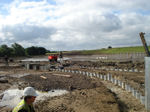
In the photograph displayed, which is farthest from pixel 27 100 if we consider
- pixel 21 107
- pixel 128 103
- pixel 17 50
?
pixel 17 50

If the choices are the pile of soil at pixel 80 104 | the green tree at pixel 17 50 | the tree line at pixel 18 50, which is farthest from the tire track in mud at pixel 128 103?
the green tree at pixel 17 50

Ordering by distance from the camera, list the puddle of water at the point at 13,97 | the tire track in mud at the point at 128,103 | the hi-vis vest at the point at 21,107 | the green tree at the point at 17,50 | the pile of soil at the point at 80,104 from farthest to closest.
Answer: the green tree at the point at 17,50
the puddle of water at the point at 13,97
the tire track in mud at the point at 128,103
the pile of soil at the point at 80,104
the hi-vis vest at the point at 21,107

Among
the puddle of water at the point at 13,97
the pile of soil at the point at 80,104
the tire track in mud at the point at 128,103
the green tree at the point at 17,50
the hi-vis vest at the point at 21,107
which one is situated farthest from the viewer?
the green tree at the point at 17,50

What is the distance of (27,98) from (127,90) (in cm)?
754

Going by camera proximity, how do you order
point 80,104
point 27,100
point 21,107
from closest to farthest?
point 21,107 < point 27,100 < point 80,104

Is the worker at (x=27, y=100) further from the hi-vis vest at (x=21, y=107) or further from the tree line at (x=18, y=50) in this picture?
the tree line at (x=18, y=50)

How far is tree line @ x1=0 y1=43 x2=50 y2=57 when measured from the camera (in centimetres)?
5860

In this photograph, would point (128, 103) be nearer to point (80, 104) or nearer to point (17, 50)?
point (80, 104)

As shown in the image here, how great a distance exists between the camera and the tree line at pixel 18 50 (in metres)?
58.6

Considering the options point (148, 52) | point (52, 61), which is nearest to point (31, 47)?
point (52, 61)

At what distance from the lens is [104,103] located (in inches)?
269

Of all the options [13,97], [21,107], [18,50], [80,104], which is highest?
[18,50]

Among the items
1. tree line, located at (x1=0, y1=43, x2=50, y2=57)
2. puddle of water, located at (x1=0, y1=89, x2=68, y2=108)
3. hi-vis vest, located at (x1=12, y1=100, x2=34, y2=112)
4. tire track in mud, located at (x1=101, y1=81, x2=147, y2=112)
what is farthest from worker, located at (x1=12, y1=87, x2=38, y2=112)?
tree line, located at (x1=0, y1=43, x2=50, y2=57)

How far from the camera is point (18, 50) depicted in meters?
65.1
